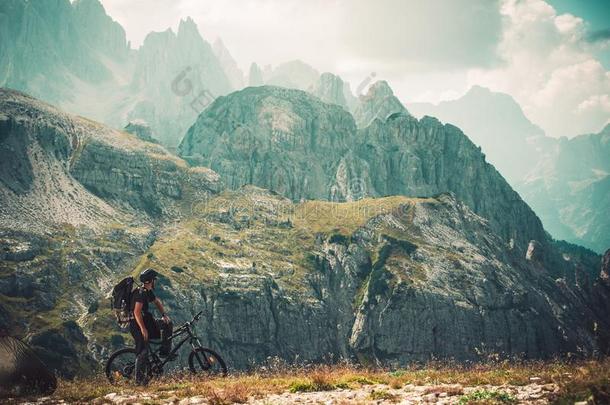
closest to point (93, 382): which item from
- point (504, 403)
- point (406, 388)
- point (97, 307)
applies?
point (406, 388)

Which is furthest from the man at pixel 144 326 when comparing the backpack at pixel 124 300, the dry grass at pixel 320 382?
the dry grass at pixel 320 382

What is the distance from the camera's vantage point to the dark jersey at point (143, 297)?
17312 mm

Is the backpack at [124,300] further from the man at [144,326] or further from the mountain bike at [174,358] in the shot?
the mountain bike at [174,358]

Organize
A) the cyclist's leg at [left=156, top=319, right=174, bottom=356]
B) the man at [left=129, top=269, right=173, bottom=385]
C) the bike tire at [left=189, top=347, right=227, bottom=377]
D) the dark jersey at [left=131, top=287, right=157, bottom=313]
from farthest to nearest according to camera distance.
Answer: the bike tire at [left=189, top=347, right=227, bottom=377] → the cyclist's leg at [left=156, top=319, right=174, bottom=356] → the dark jersey at [left=131, top=287, right=157, bottom=313] → the man at [left=129, top=269, right=173, bottom=385]

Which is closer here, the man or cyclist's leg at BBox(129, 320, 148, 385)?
the man

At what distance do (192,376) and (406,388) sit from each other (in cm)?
784

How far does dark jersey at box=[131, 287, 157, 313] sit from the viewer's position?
17.3 m

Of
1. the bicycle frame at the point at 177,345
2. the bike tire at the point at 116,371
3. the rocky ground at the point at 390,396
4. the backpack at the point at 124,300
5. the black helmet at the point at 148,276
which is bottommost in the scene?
the rocky ground at the point at 390,396

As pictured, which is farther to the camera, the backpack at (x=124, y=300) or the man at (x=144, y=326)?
the backpack at (x=124, y=300)

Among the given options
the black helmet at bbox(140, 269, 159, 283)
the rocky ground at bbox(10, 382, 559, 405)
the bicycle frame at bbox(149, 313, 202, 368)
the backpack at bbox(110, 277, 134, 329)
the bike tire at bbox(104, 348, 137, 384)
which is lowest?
the rocky ground at bbox(10, 382, 559, 405)

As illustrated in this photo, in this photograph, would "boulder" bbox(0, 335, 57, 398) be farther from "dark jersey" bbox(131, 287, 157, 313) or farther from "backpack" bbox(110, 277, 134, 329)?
"dark jersey" bbox(131, 287, 157, 313)

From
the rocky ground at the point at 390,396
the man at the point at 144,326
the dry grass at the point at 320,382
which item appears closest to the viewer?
the rocky ground at the point at 390,396

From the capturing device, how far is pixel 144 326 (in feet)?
56.5

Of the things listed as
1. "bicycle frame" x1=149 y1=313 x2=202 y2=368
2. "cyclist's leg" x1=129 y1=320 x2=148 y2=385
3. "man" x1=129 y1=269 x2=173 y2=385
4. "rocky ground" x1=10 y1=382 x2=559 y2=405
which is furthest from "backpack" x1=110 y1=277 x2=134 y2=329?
"rocky ground" x1=10 y1=382 x2=559 y2=405
